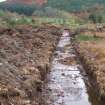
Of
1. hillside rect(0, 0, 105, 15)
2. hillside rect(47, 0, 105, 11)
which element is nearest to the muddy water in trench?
hillside rect(0, 0, 105, 15)

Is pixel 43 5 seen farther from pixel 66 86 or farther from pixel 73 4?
pixel 66 86

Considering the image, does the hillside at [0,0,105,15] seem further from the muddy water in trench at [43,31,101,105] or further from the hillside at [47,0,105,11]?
the muddy water in trench at [43,31,101,105]

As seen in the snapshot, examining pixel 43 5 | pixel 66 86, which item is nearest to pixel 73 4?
pixel 43 5

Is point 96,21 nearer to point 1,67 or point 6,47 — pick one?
point 6,47

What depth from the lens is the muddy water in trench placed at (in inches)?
706

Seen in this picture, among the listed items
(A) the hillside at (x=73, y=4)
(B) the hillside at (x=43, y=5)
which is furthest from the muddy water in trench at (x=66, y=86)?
(A) the hillside at (x=73, y=4)

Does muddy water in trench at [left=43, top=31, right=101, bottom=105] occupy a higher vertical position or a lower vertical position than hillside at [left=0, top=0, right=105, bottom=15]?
higher

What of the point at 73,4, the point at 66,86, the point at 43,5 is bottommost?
the point at 43,5

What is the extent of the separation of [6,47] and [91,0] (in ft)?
364

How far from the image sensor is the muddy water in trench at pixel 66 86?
1794 centimetres

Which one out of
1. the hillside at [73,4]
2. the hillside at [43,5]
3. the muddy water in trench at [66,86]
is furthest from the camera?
the hillside at [73,4]

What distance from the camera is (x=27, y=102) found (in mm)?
14750

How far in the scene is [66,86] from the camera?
21.4 metres

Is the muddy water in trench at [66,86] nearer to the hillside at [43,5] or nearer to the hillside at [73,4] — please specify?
the hillside at [43,5]
